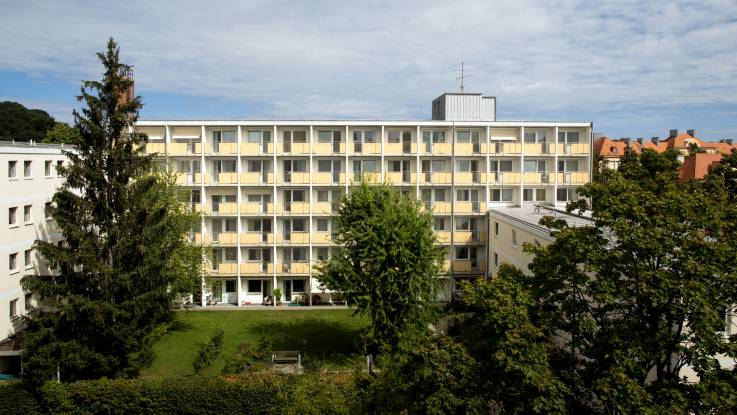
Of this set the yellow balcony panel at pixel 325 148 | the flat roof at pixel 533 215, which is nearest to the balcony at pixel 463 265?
the flat roof at pixel 533 215

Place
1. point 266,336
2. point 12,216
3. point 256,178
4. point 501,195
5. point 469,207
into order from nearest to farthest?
point 12,216 → point 266,336 → point 256,178 → point 469,207 → point 501,195

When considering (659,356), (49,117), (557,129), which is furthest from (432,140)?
(49,117)

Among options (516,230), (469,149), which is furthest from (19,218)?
(469,149)

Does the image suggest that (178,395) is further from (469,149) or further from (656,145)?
(656,145)

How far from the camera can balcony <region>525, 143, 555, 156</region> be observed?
1948 inches

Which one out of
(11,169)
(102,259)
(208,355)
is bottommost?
(208,355)

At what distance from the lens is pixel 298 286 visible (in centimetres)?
5012

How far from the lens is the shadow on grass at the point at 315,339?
111 ft

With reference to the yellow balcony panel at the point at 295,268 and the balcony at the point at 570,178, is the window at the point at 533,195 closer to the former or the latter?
the balcony at the point at 570,178

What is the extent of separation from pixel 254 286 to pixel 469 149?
2175 centimetres

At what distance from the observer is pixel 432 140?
49531 mm

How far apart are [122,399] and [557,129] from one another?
39.2 m

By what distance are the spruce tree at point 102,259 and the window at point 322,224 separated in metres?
22.0

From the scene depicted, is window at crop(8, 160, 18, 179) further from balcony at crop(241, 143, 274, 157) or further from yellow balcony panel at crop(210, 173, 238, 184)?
balcony at crop(241, 143, 274, 157)
